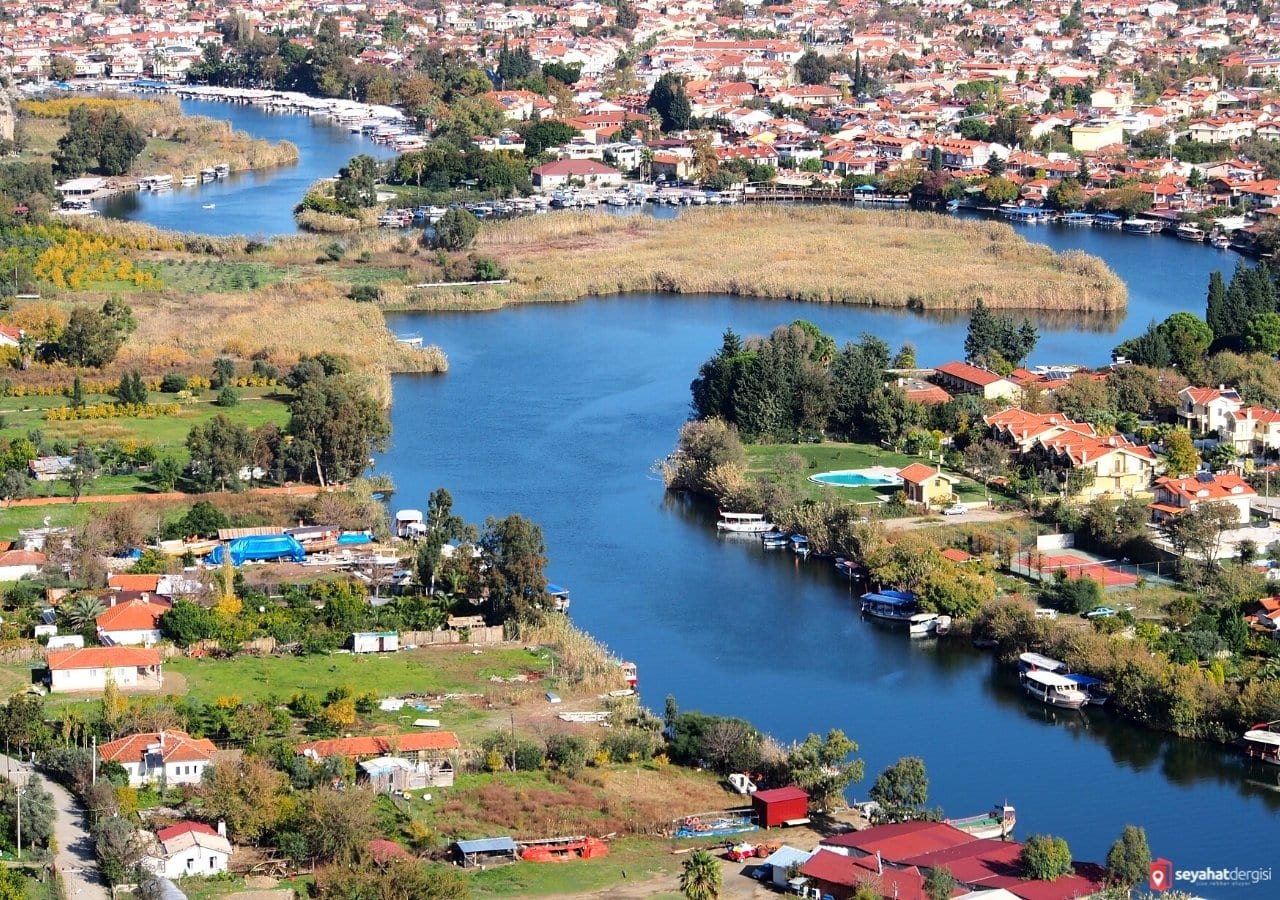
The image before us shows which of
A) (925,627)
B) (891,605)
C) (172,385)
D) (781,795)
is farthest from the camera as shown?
(172,385)

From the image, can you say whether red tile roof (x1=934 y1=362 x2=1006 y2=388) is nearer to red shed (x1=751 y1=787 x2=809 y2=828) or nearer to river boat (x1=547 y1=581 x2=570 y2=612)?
river boat (x1=547 y1=581 x2=570 y2=612)

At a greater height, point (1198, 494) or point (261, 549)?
point (1198, 494)

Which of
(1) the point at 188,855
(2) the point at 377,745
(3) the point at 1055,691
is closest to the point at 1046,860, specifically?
(3) the point at 1055,691

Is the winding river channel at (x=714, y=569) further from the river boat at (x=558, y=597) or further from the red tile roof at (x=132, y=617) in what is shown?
the red tile roof at (x=132, y=617)

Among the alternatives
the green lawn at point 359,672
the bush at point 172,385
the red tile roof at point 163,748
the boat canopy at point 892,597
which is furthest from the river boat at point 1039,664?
the bush at point 172,385

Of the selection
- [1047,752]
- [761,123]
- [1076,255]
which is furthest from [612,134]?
[1047,752]

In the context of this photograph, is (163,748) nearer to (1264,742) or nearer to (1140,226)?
(1264,742)

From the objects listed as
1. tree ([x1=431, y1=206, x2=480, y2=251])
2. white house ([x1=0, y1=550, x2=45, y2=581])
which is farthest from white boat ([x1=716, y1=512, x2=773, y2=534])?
tree ([x1=431, y1=206, x2=480, y2=251])
